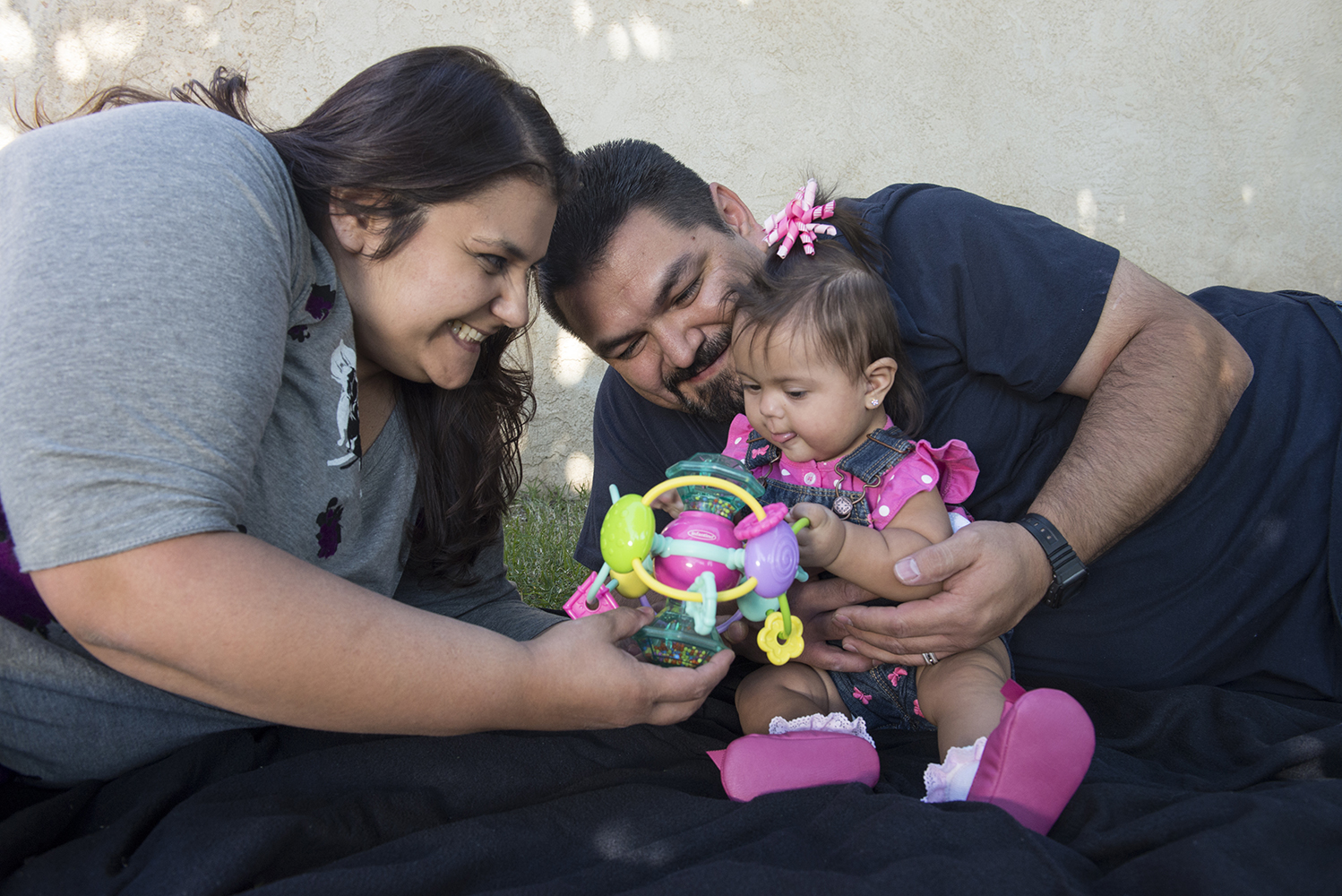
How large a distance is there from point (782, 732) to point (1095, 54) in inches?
181

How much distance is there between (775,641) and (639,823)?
0.47m

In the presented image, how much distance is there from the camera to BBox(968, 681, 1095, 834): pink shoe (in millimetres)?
1686

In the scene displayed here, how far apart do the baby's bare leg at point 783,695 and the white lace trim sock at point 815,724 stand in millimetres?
45

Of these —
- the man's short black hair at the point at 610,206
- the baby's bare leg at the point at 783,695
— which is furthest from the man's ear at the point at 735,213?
the baby's bare leg at the point at 783,695

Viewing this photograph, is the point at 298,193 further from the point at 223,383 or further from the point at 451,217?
the point at 223,383

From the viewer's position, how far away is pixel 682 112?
490 centimetres

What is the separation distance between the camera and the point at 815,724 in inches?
85.3

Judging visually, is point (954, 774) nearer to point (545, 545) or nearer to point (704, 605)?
point (704, 605)

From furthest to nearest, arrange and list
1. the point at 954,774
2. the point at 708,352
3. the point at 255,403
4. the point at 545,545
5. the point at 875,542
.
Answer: the point at 545,545
the point at 708,352
the point at 875,542
the point at 954,774
the point at 255,403

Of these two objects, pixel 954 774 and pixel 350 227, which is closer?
pixel 954 774

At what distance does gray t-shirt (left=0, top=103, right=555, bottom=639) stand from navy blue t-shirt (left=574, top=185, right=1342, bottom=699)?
1.73 metres

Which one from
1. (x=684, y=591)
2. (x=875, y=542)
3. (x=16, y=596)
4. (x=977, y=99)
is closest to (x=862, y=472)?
→ (x=875, y=542)

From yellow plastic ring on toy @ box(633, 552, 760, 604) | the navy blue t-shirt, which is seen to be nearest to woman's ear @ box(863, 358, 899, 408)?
the navy blue t-shirt

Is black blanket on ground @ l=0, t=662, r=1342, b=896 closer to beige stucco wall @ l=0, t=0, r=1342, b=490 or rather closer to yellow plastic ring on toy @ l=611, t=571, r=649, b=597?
yellow plastic ring on toy @ l=611, t=571, r=649, b=597
